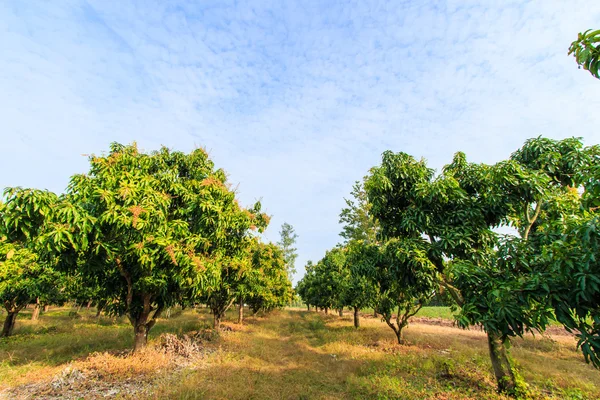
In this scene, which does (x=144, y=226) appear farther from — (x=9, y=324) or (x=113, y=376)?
(x=9, y=324)

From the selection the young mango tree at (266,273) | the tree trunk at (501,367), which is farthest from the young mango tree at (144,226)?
the young mango tree at (266,273)

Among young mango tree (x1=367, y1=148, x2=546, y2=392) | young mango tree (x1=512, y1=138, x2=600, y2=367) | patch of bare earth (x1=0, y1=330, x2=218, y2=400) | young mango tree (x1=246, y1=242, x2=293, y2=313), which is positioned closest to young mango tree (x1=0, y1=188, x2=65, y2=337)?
patch of bare earth (x1=0, y1=330, x2=218, y2=400)

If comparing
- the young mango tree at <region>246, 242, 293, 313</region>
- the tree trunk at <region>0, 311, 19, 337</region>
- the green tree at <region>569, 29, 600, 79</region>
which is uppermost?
the green tree at <region>569, 29, 600, 79</region>

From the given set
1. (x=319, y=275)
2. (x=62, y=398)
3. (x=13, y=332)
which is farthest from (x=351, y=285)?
(x=13, y=332)

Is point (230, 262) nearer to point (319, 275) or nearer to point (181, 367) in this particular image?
point (181, 367)

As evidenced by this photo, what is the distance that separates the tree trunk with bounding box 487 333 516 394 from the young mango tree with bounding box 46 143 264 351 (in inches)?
375

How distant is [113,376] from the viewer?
28.4 feet

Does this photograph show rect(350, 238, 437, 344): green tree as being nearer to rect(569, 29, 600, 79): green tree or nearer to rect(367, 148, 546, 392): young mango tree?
rect(367, 148, 546, 392): young mango tree

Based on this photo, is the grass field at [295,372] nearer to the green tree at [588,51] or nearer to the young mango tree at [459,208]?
the young mango tree at [459,208]

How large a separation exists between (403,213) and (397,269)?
1957 millimetres

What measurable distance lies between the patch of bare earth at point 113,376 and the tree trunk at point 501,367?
416 inches

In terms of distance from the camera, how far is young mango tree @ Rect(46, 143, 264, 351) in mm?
7309

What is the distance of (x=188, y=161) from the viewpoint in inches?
459

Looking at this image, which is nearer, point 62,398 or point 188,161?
point 62,398
